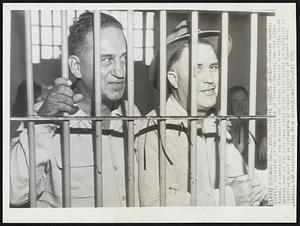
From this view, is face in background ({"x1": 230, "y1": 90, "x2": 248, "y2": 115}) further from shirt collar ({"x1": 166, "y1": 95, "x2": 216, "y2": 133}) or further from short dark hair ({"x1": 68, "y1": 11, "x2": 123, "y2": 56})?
short dark hair ({"x1": 68, "y1": 11, "x2": 123, "y2": 56})

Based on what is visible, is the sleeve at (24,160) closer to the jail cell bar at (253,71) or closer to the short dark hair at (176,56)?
the short dark hair at (176,56)

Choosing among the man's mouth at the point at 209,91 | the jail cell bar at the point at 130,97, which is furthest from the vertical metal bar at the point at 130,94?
the man's mouth at the point at 209,91

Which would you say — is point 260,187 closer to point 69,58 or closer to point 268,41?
point 268,41

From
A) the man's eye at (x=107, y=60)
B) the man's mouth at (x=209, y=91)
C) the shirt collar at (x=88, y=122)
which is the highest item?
the man's eye at (x=107, y=60)

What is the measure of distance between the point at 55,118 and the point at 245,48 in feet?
1.06

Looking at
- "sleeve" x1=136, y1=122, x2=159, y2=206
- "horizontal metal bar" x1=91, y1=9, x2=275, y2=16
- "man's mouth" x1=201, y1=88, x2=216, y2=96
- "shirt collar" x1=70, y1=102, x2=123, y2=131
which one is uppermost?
"horizontal metal bar" x1=91, y1=9, x2=275, y2=16

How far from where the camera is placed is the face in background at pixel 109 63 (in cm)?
83

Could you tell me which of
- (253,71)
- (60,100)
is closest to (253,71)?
(253,71)

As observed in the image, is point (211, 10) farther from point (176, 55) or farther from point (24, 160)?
point (24, 160)

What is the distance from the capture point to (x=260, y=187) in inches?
33.6

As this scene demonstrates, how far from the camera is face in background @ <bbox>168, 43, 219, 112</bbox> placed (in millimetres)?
833

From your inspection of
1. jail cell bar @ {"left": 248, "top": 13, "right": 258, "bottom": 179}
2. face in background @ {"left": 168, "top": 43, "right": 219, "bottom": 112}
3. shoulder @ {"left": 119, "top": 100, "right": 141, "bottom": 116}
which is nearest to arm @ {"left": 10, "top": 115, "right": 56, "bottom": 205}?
shoulder @ {"left": 119, "top": 100, "right": 141, "bottom": 116}

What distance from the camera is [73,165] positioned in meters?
0.83

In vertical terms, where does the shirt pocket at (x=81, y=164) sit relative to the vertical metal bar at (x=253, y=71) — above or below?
below
